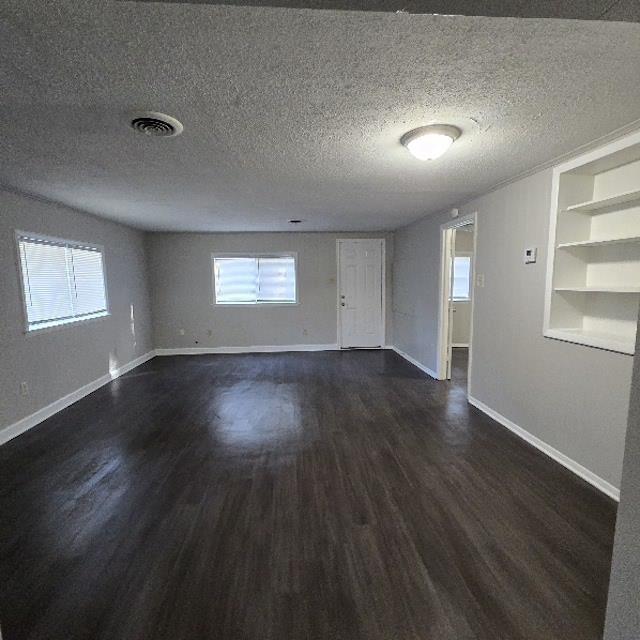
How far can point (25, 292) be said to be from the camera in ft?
10.5

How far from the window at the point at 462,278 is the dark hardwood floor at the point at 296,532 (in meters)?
3.56

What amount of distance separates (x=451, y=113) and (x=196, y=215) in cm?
356

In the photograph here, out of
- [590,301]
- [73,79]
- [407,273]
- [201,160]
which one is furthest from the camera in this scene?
[407,273]

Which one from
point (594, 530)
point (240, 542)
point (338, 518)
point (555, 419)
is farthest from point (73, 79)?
point (555, 419)

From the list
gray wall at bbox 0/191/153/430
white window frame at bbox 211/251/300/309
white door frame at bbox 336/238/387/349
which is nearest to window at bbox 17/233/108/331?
gray wall at bbox 0/191/153/430

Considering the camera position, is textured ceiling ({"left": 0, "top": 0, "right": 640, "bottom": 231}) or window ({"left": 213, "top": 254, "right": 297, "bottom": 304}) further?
window ({"left": 213, "top": 254, "right": 297, "bottom": 304})

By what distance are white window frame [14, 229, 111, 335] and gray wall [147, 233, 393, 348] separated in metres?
1.51

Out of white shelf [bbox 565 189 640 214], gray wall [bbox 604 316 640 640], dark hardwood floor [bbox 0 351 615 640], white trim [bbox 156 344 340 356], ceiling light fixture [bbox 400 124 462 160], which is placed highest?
ceiling light fixture [bbox 400 124 462 160]

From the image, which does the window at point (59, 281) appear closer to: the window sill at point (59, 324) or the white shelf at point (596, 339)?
the window sill at point (59, 324)

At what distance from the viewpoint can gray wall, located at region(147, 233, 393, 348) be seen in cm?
606

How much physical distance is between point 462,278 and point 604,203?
14.1 feet

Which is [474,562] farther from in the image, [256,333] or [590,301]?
[256,333]

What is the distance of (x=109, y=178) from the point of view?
277 centimetres

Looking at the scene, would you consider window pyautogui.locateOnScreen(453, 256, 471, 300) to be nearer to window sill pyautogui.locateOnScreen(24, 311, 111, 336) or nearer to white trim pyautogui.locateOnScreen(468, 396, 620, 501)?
white trim pyautogui.locateOnScreen(468, 396, 620, 501)
